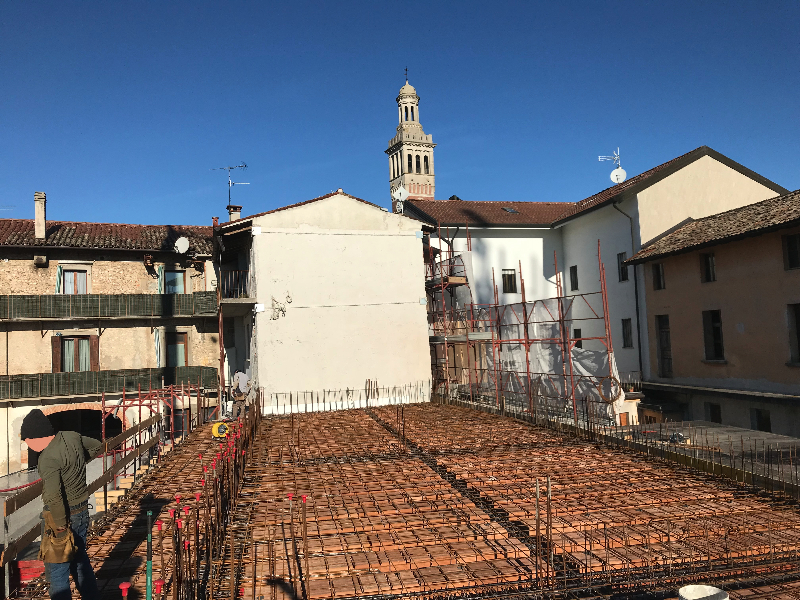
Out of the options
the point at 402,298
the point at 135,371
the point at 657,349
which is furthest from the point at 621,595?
the point at 135,371

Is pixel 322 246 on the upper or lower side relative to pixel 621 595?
upper

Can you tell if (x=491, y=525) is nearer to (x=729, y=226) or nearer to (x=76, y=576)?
(x=76, y=576)

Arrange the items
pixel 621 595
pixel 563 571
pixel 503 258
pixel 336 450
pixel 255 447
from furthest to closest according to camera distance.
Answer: pixel 503 258, pixel 255 447, pixel 336 450, pixel 563 571, pixel 621 595

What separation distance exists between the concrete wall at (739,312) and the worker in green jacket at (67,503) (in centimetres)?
1864

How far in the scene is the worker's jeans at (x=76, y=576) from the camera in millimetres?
5609

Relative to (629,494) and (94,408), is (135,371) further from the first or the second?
(629,494)

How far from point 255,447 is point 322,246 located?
902 cm

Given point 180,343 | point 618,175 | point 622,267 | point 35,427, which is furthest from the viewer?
point 618,175

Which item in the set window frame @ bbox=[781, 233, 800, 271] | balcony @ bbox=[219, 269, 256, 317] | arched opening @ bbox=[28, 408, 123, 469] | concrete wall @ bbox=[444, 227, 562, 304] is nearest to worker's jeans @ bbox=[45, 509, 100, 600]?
balcony @ bbox=[219, 269, 256, 317]

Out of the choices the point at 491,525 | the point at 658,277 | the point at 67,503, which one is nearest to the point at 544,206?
the point at 658,277

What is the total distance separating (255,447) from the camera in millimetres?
14086

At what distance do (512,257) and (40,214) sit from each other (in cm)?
2205

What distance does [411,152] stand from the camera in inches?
2271

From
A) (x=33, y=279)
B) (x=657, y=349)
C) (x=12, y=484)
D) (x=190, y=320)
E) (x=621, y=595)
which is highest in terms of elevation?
(x=33, y=279)
